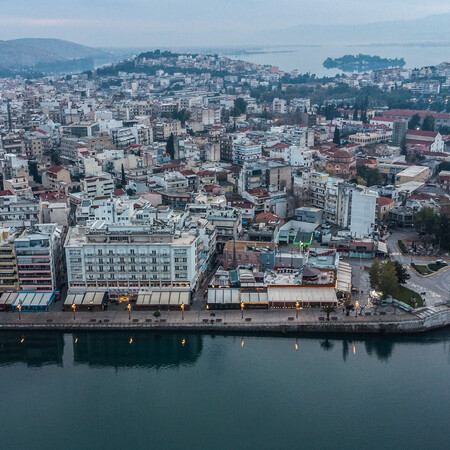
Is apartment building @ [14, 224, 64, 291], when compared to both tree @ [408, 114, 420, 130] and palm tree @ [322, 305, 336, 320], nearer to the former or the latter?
palm tree @ [322, 305, 336, 320]

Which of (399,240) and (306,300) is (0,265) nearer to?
(306,300)

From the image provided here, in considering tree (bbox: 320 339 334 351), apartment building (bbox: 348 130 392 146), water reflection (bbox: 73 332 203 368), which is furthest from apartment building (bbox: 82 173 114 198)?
apartment building (bbox: 348 130 392 146)

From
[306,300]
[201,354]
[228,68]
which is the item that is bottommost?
Answer: [201,354]

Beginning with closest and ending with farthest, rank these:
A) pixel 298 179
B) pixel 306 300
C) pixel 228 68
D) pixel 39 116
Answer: pixel 306 300 < pixel 298 179 < pixel 39 116 < pixel 228 68

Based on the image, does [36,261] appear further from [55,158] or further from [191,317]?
[55,158]

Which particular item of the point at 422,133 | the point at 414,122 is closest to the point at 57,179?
the point at 422,133

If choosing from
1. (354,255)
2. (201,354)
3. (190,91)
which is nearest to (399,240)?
(354,255)

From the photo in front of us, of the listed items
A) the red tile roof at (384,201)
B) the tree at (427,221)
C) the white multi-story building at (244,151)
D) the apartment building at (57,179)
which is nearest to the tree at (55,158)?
the apartment building at (57,179)
